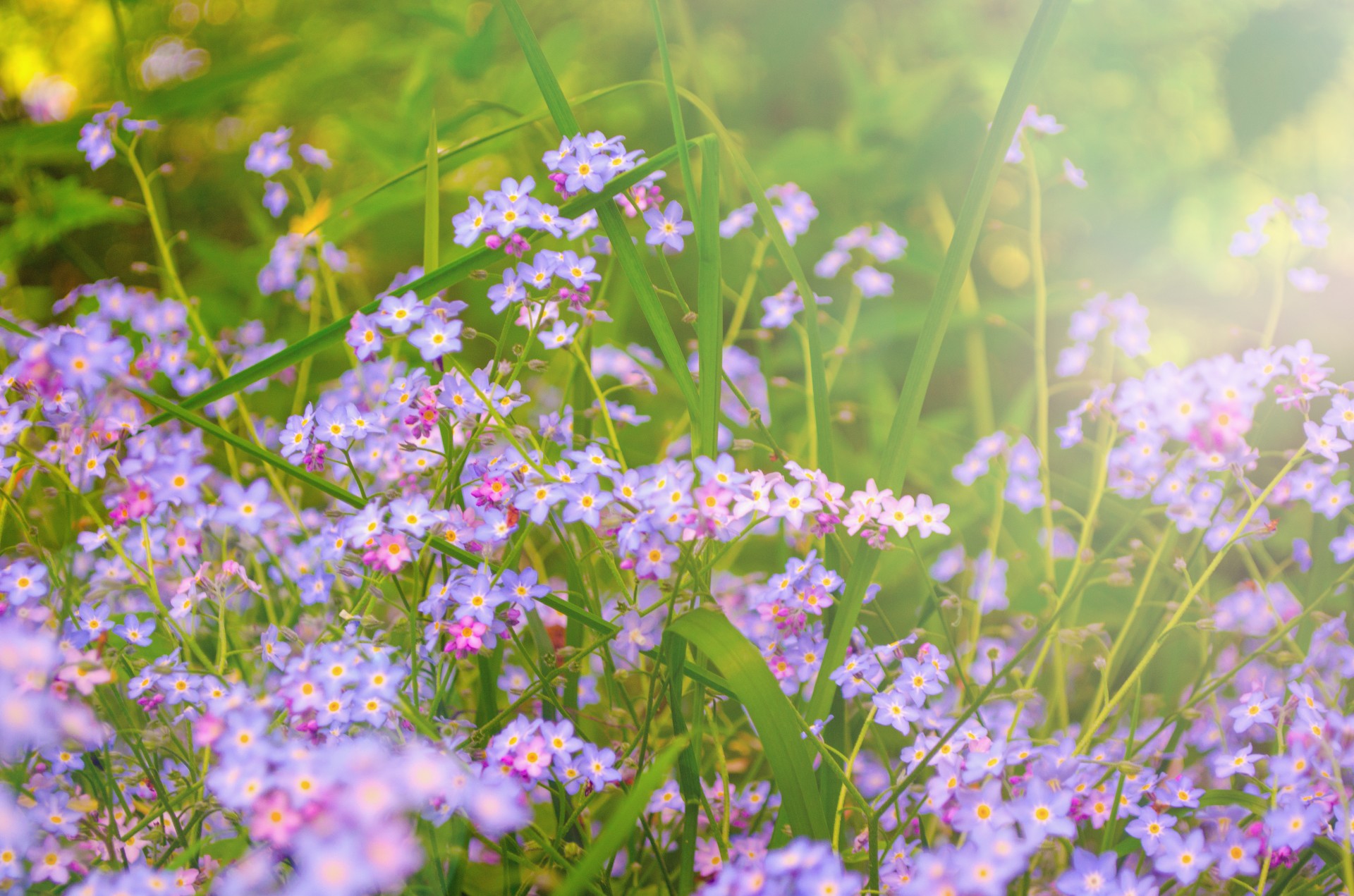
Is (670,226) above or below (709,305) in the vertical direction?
above

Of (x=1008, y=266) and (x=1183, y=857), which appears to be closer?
(x=1183, y=857)

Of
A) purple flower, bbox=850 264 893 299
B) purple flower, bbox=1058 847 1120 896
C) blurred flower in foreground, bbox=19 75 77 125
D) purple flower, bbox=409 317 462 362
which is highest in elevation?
blurred flower in foreground, bbox=19 75 77 125

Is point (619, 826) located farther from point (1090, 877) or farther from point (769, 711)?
point (1090, 877)

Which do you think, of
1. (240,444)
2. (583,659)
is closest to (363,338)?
(240,444)

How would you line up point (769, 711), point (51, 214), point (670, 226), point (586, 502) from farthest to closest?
point (51, 214) < point (670, 226) < point (586, 502) < point (769, 711)

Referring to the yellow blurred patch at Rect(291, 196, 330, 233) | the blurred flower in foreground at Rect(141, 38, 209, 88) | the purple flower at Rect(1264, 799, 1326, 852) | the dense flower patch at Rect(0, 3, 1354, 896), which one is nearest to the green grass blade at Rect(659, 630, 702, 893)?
the dense flower patch at Rect(0, 3, 1354, 896)

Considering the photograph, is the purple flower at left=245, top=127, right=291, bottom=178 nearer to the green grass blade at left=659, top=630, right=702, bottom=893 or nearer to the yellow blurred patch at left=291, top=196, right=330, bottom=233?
the yellow blurred patch at left=291, top=196, right=330, bottom=233
